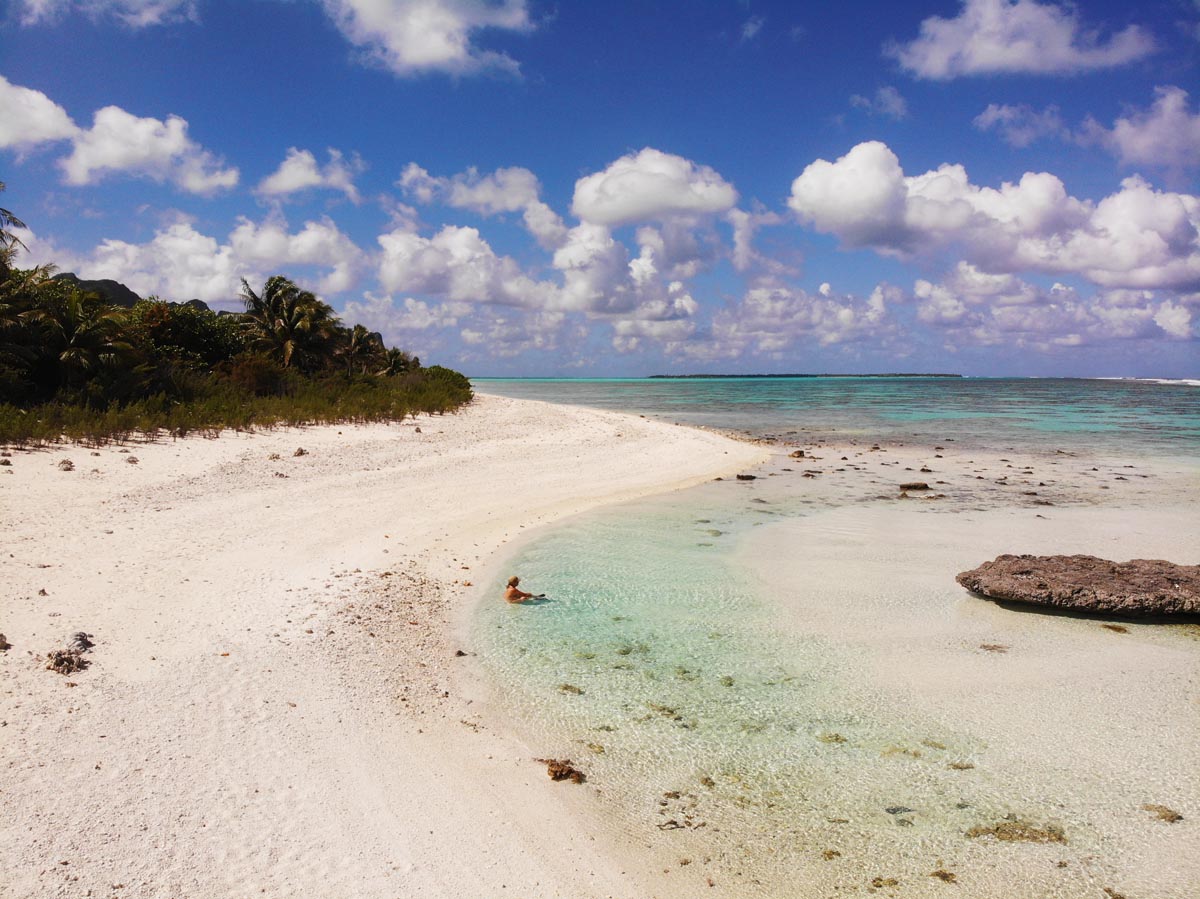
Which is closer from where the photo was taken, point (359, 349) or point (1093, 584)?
point (1093, 584)

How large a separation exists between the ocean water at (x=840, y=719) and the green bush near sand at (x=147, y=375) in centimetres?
1295

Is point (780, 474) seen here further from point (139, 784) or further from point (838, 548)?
point (139, 784)

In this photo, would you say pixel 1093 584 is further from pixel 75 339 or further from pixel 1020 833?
pixel 75 339

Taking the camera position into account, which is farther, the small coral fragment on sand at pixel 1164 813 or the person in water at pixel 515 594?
the person in water at pixel 515 594

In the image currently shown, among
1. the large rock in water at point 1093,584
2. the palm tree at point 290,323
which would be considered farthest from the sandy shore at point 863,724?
the palm tree at point 290,323

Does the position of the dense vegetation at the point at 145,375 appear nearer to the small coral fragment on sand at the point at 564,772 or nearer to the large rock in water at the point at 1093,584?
the small coral fragment on sand at the point at 564,772

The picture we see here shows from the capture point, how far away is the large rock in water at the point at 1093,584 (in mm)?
7645

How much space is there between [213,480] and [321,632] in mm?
8085

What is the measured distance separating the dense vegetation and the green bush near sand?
1.3 inches

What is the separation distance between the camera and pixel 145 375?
68.1 ft

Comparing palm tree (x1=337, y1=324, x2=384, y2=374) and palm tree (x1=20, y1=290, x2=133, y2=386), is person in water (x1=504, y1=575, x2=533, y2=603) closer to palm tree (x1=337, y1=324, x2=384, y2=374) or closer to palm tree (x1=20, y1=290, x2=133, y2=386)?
palm tree (x1=20, y1=290, x2=133, y2=386)

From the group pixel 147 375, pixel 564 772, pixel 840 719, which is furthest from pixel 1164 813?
pixel 147 375

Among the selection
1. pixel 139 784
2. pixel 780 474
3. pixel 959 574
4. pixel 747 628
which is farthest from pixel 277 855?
pixel 780 474

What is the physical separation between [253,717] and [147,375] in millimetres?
20221
